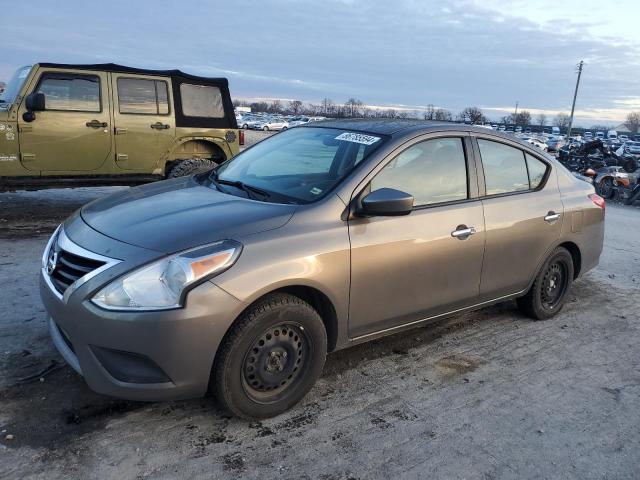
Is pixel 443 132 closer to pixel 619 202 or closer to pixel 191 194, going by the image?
pixel 191 194

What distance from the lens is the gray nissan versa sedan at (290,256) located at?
2.71m

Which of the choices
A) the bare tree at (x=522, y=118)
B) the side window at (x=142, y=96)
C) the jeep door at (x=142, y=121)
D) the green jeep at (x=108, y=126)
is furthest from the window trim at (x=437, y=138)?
the bare tree at (x=522, y=118)

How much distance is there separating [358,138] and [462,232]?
1.00m

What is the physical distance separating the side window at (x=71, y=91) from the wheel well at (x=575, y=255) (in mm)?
6450

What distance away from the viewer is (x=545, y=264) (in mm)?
4727

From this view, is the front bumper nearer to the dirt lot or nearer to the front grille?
the front grille

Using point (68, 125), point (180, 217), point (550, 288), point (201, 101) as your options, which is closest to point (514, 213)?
point (550, 288)

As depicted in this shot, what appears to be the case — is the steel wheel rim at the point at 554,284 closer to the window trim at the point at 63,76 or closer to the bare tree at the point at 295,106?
the window trim at the point at 63,76

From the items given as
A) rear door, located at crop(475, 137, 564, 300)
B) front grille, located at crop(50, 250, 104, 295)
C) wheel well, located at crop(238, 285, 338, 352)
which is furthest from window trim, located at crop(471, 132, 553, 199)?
front grille, located at crop(50, 250, 104, 295)

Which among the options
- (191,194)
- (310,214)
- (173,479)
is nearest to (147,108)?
(191,194)

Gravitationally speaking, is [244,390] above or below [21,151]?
below

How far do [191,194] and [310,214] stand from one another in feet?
3.11

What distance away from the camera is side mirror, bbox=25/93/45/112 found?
7176 mm

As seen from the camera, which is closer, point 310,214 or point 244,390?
point 244,390
